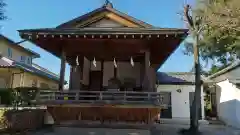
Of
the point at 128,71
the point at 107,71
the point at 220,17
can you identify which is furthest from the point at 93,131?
the point at 220,17

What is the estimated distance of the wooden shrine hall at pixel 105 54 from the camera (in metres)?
9.75

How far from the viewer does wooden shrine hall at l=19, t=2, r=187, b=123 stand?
9750 millimetres

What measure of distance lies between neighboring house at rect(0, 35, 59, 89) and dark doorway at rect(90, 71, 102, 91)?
753 cm

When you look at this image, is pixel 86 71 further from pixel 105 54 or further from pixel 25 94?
pixel 25 94

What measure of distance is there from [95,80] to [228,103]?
30.7 ft

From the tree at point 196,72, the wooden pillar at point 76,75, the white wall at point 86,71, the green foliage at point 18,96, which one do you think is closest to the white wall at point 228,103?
the tree at point 196,72

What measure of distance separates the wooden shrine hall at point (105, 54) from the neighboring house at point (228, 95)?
5.72 metres

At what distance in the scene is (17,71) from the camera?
20547 millimetres

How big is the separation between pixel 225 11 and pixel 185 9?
2.49 meters

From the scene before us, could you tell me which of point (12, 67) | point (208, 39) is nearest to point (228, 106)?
point (208, 39)

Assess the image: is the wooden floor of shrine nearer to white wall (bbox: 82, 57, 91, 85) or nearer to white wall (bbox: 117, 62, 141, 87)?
white wall (bbox: 82, 57, 91, 85)

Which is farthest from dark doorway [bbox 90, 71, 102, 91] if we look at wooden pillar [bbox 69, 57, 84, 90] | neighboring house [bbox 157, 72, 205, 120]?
neighboring house [bbox 157, 72, 205, 120]

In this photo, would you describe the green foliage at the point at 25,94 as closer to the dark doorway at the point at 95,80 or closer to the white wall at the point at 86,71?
the white wall at the point at 86,71

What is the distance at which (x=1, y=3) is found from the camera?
9320mm
